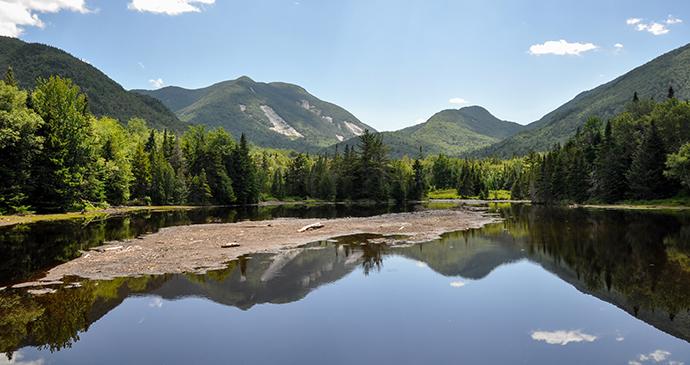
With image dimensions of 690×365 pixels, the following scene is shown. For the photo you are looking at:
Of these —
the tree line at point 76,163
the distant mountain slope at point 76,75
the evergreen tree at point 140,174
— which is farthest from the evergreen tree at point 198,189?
the distant mountain slope at point 76,75

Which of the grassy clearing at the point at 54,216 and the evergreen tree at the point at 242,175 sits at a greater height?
the evergreen tree at the point at 242,175

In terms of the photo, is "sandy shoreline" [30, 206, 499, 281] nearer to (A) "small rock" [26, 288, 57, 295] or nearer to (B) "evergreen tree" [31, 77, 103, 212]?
(A) "small rock" [26, 288, 57, 295]

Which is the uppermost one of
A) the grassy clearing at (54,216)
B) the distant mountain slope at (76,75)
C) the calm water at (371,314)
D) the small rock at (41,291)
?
the distant mountain slope at (76,75)

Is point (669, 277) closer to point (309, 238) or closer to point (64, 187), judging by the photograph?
point (309, 238)

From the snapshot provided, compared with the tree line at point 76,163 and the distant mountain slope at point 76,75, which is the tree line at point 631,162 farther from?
the distant mountain slope at point 76,75

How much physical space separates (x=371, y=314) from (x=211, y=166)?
75.8 m

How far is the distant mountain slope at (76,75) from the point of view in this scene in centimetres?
16475

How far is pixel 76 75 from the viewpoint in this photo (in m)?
176

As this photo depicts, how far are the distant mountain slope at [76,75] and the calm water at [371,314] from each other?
537 feet

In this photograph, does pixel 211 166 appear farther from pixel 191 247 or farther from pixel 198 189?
pixel 191 247

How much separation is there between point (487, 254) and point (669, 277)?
30.1 ft

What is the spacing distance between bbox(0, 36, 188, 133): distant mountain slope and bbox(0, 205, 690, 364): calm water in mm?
163682

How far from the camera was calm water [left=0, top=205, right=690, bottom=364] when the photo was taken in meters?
10.0

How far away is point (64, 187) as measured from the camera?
47.1 metres
